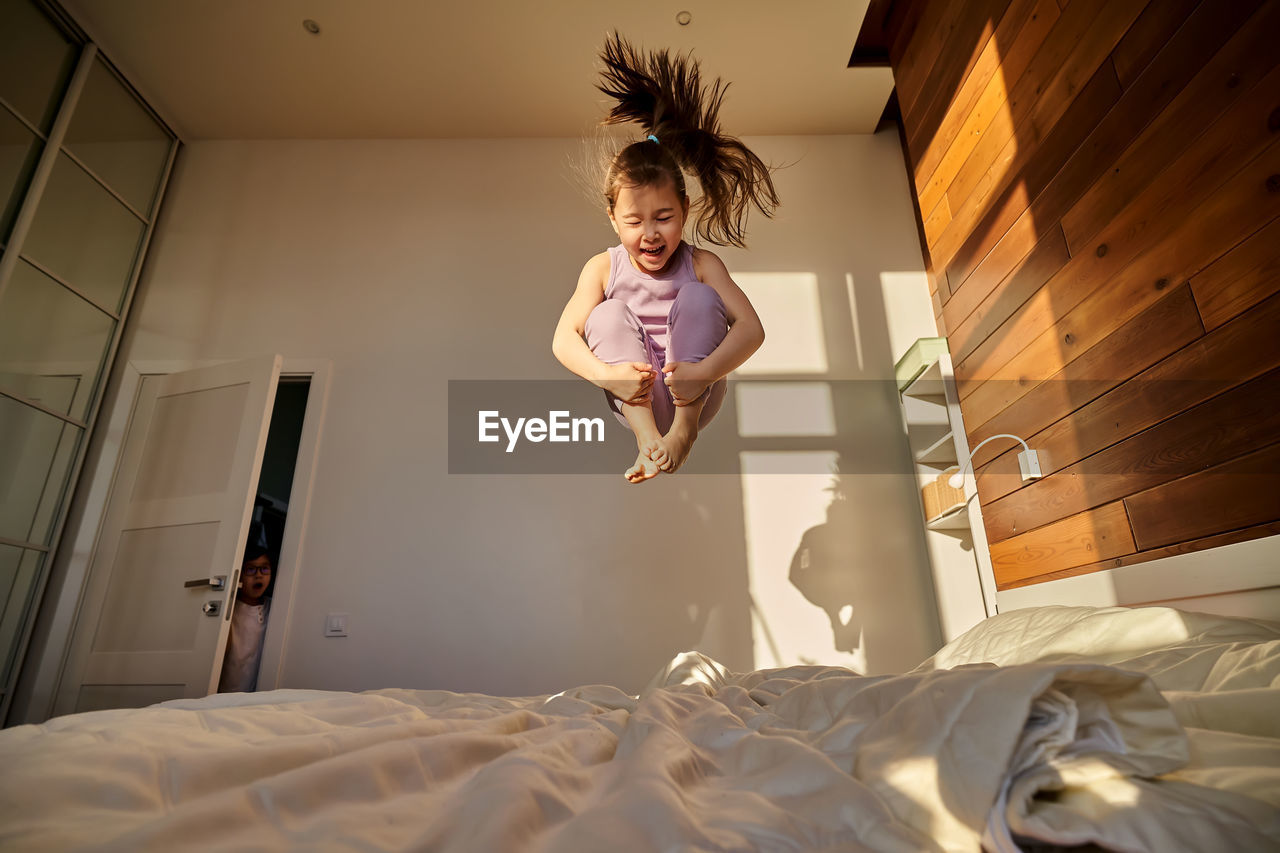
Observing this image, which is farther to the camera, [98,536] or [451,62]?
[451,62]

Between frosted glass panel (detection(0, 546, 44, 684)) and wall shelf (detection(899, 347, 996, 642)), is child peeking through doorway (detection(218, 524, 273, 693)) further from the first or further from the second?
wall shelf (detection(899, 347, 996, 642))

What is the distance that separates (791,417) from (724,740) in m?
2.22

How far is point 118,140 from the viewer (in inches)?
129

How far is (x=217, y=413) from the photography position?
3047 mm

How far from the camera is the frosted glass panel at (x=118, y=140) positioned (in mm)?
3105

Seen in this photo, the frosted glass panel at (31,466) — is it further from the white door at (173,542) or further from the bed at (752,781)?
the bed at (752,781)

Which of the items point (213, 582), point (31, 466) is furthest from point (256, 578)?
point (31, 466)

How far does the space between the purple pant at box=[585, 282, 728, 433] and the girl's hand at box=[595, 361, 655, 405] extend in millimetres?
26

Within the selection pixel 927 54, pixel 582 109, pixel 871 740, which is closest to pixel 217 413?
pixel 582 109

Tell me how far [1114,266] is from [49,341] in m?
3.82

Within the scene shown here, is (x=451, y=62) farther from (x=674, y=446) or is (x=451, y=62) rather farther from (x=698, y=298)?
(x=674, y=446)

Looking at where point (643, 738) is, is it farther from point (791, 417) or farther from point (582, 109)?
point (582, 109)

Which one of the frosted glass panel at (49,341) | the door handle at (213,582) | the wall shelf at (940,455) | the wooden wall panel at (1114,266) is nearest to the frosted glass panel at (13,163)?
the frosted glass panel at (49,341)

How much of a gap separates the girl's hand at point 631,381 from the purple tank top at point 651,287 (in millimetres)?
123
